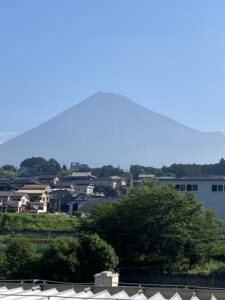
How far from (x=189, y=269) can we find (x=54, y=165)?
5579 inches

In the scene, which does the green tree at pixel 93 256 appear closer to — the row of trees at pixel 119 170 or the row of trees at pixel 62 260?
the row of trees at pixel 62 260

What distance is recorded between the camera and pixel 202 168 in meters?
145

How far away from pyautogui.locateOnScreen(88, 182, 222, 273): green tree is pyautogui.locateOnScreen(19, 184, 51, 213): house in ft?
181

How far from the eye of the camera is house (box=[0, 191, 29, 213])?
76.4m

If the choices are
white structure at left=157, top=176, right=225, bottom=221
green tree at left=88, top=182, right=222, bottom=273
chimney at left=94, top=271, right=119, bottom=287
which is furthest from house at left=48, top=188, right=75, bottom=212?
chimney at left=94, top=271, right=119, bottom=287

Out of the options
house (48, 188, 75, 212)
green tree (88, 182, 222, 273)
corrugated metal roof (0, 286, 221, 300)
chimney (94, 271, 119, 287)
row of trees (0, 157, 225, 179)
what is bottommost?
corrugated metal roof (0, 286, 221, 300)

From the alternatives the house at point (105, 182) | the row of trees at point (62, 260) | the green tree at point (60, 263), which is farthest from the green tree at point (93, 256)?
the house at point (105, 182)

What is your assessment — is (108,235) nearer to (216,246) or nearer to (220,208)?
(216,246)

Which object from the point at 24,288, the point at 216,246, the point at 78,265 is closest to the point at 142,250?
the point at 216,246

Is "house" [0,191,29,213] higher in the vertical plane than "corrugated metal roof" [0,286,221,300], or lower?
higher

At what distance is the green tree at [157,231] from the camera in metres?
24.8

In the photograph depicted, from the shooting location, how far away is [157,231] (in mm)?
25031

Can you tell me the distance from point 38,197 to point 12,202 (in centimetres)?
826

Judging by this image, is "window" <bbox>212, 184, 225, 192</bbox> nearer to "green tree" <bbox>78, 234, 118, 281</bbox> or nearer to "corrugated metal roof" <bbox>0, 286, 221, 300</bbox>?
"green tree" <bbox>78, 234, 118, 281</bbox>
